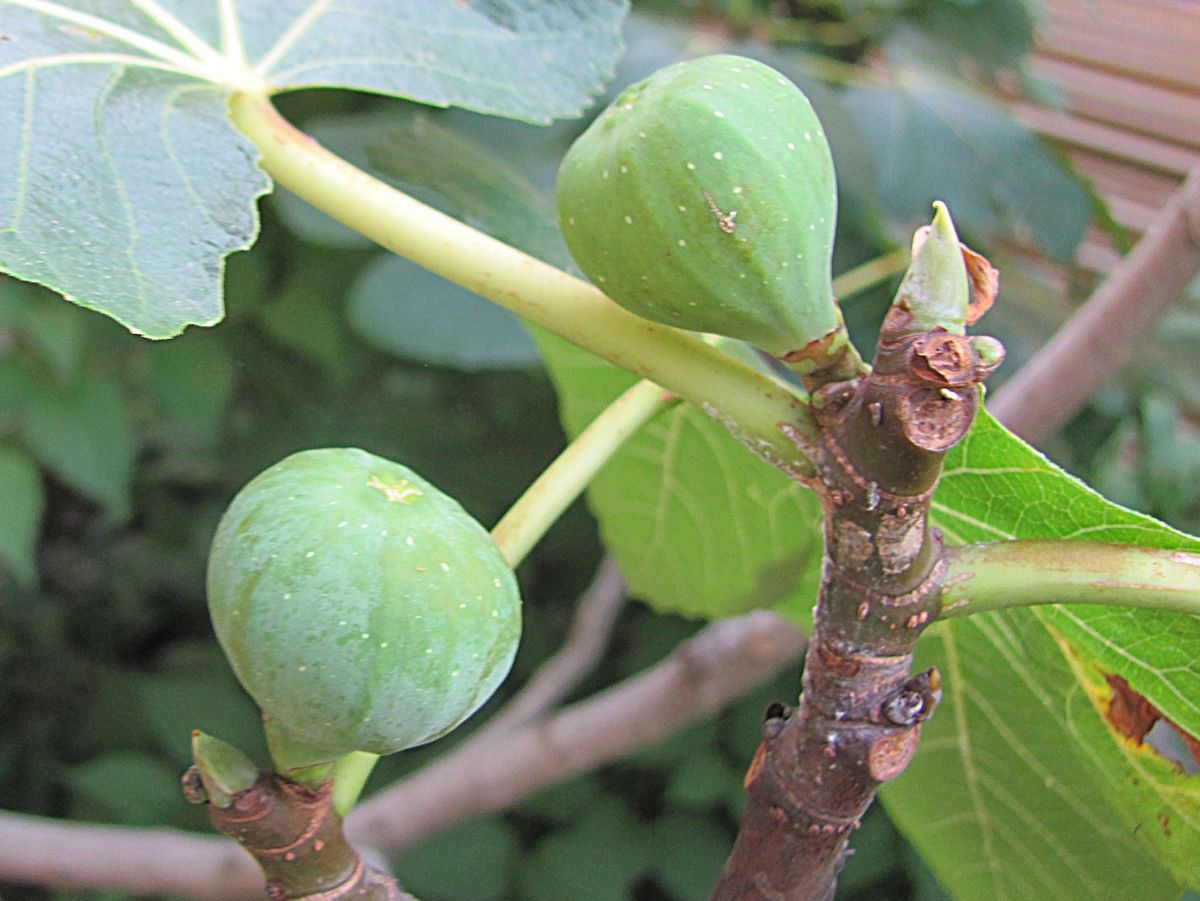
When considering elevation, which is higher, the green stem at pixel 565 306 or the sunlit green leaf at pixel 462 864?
the green stem at pixel 565 306

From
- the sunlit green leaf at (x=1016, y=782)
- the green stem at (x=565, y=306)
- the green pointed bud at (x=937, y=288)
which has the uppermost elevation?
the green pointed bud at (x=937, y=288)

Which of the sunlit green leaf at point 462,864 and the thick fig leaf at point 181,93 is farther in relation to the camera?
the sunlit green leaf at point 462,864

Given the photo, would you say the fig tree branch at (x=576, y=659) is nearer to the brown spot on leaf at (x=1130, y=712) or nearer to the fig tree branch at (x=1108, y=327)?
the fig tree branch at (x=1108, y=327)

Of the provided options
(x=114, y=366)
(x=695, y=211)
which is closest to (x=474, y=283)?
(x=695, y=211)

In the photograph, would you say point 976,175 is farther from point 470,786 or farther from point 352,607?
point 352,607

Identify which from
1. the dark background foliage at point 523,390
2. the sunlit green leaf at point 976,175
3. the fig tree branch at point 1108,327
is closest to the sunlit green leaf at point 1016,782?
the fig tree branch at point 1108,327

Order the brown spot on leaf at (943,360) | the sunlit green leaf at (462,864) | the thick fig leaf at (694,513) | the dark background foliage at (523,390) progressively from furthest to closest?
1. the sunlit green leaf at (462,864)
2. the dark background foliage at (523,390)
3. the thick fig leaf at (694,513)
4. the brown spot on leaf at (943,360)
